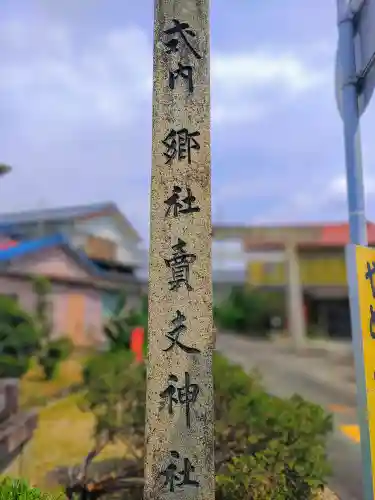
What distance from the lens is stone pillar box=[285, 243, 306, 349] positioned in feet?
62.6

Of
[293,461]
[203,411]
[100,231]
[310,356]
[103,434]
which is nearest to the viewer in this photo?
[203,411]

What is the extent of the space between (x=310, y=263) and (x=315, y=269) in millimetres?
326

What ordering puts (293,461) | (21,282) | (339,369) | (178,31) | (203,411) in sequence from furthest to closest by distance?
(339,369) → (21,282) → (293,461) → (178,31) → (203,411)

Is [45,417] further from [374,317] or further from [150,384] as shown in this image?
[374,317]

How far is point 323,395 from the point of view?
11.4m

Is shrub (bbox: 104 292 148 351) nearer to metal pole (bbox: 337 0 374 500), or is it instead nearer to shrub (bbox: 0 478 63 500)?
metal pole (bbox: 337 0 374 500)

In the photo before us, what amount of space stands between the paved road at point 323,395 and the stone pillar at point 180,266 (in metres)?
2.61

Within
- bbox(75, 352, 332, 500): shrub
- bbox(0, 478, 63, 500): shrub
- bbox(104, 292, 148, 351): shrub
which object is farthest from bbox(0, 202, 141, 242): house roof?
bbox(0, 478, 63, 500): shrub

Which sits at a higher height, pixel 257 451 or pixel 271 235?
pixel 271 235

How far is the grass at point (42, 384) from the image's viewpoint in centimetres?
946

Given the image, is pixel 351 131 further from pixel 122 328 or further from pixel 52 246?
pixel 52 246

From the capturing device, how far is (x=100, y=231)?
70.5 ft

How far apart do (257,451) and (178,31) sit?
3.16 meters

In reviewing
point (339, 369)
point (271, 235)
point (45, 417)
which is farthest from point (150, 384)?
point (271, 235)
